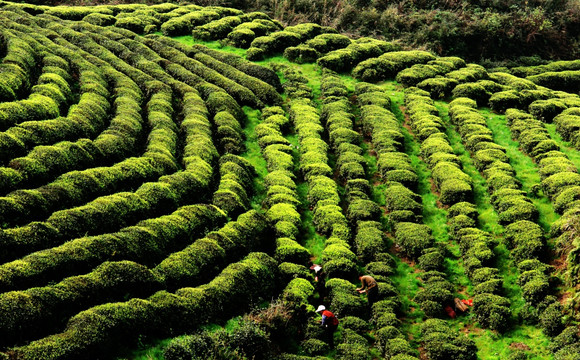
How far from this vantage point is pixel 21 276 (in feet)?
58.5

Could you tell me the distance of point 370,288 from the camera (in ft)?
72.3

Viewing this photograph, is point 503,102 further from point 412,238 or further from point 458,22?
point 458,22

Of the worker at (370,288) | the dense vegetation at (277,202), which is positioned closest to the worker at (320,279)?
the dense vegetation at (277,202)

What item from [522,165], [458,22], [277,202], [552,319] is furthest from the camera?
[458,22]

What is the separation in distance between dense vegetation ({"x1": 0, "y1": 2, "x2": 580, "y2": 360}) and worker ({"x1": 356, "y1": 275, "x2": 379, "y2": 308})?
568mm

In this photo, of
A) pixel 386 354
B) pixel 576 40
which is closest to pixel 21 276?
pixel 386 354

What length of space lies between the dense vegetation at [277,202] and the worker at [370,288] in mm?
568

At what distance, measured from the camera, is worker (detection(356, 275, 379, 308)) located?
22.1m

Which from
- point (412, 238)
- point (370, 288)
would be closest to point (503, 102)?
point (412, 238)

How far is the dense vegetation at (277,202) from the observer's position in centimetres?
1891

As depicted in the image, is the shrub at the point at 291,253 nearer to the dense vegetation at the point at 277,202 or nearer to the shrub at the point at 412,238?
the dense vegetation at the point at 277,202

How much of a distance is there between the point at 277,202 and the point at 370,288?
7879 mm

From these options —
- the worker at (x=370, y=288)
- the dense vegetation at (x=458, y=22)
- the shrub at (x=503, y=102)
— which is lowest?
the worker at (x=370, y=288)

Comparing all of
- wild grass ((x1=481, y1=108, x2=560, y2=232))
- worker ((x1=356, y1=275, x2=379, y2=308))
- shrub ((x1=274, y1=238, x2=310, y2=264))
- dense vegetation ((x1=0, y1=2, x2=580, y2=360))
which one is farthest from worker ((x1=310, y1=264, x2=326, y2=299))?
wild grass ((x1=481, y1=108, x2=560, y2=232))
